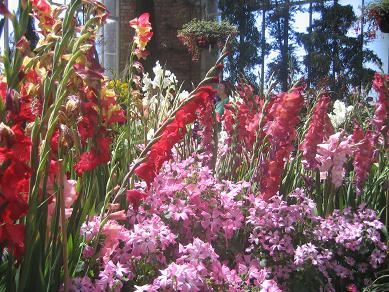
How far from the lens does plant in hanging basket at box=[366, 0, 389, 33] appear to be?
6.40 m

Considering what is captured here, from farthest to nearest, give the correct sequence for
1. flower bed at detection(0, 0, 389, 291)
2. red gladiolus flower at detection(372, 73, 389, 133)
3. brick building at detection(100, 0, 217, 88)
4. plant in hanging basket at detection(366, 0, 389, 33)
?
brick building at detection(100, 0, 217, 88) < plant in hanging basket at detection(366, 0, 389, 33) < red gladiolus flower at detection(372, 73, 389, 133) < flower bed at detection(0, 0, 389, 291)

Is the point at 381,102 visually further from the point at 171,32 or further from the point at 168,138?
the point at 171,32

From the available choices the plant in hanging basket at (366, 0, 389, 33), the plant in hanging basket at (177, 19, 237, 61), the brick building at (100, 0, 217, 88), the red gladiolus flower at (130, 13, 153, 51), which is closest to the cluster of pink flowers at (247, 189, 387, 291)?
the red gladiolus flower at (130, 13, 153, 51)

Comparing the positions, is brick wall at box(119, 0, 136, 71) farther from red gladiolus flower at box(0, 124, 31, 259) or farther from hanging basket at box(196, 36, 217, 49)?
red gladiolus flower at box(0, 124, 31, 259)

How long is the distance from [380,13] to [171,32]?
14.0 feet

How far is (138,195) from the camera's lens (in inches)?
43.6

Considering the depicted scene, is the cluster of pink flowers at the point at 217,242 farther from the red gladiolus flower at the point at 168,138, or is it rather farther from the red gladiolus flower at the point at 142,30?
the red gladiolus flower at the point at 142,30

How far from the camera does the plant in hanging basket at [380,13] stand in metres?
6.40

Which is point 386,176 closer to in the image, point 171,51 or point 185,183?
point 185,183

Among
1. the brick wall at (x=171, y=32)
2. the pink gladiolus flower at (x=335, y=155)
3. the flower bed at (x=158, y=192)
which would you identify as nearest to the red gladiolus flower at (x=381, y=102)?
the flower bed at (x=158, y=192)

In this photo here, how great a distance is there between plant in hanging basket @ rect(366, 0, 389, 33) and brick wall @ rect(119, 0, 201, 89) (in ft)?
Answer: 12.1

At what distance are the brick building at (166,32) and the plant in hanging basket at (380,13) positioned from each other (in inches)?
138

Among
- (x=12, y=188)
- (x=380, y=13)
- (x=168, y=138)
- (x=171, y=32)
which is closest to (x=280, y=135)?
(x=168, y=138)

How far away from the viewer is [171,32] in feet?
32.2
